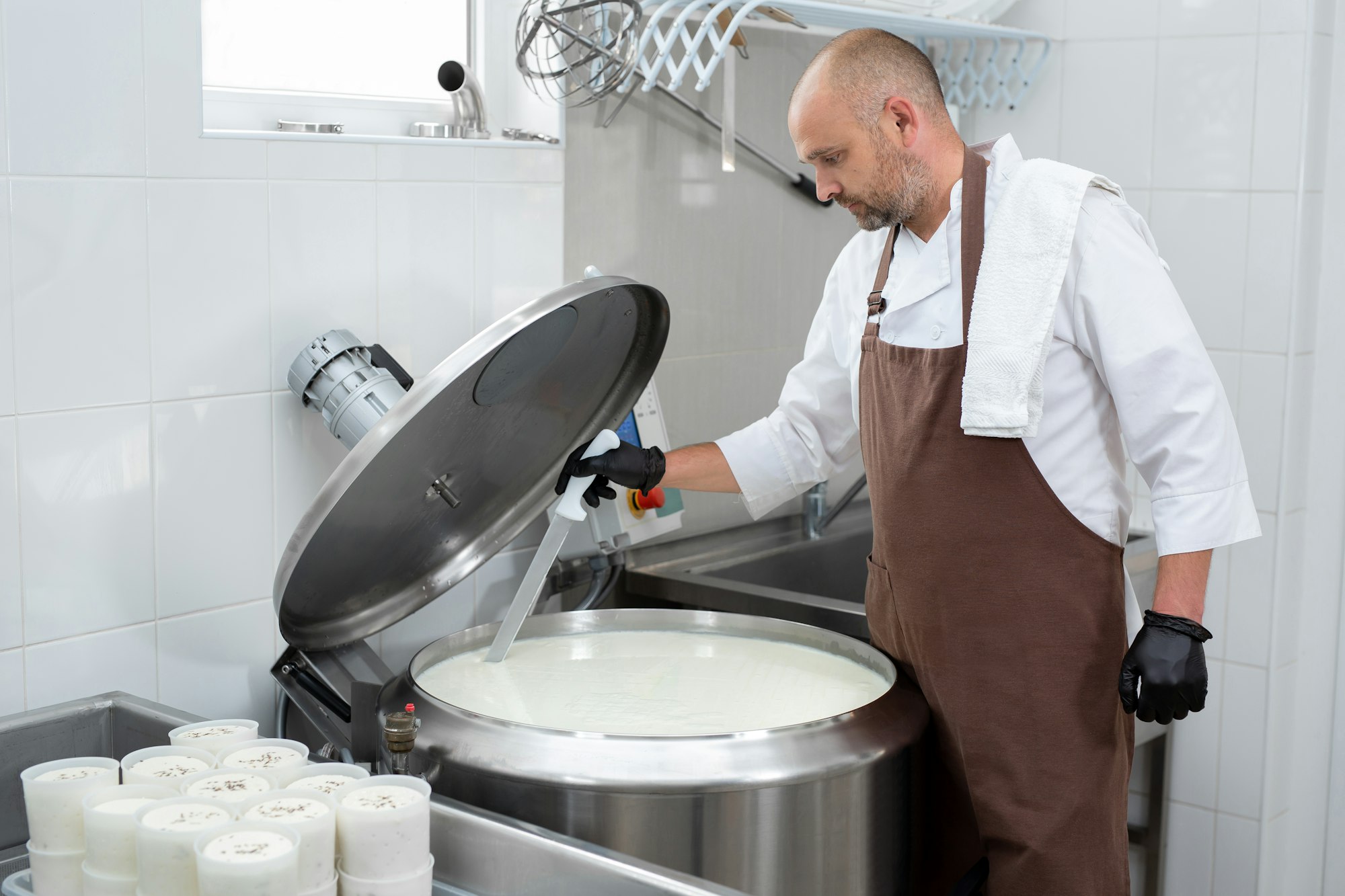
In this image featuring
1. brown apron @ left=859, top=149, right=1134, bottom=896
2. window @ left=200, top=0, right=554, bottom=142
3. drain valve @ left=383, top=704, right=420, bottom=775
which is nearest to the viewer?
drain valve @ left=383, top=704, right=420, bottom=775

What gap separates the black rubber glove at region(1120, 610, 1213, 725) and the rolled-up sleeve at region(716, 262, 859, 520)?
54 centimetres

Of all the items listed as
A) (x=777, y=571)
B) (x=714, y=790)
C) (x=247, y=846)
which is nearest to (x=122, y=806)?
(x=247, y=846)

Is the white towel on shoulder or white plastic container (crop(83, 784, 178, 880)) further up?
the white towel on shoulder

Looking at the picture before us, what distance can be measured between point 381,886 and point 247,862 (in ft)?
0.41

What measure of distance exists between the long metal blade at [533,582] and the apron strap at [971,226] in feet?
1.69

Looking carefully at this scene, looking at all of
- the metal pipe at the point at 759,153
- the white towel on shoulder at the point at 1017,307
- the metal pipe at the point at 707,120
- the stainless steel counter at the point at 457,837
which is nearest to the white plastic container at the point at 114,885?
the stainless steel counter at the point at 457,837

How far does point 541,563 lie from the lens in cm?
153

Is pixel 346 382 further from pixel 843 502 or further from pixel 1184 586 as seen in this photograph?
pixel 843 502

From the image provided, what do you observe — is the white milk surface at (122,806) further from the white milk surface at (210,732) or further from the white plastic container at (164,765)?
the white milk surface at (210,732)

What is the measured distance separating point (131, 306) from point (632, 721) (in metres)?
0.70

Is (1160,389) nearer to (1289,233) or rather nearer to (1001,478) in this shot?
(1001,478)

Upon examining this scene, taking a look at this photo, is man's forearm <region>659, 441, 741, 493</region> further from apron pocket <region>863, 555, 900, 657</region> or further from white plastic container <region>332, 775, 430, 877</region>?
white plastic container <region>332, 775, 430, 877</region>

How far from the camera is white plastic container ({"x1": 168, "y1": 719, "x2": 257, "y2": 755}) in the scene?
1.17 meters

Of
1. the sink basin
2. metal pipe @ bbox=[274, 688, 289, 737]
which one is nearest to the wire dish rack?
the sink basin
